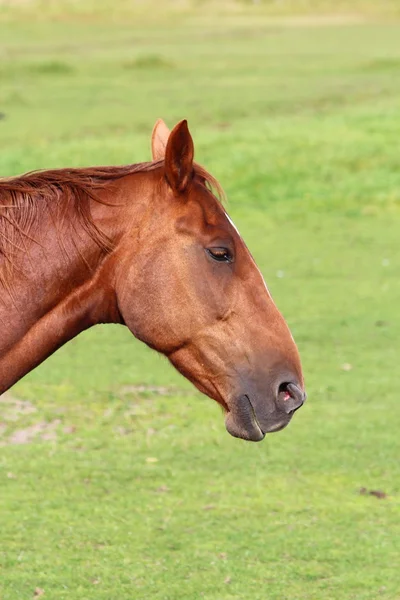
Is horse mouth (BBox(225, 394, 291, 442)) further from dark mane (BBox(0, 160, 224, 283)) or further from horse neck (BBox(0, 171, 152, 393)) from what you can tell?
dark mane (BBox(0, 160, 224, 283))

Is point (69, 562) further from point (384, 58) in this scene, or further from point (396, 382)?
point (384, 58)

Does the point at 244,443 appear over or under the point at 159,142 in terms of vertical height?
under

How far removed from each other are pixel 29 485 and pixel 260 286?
10.9ft

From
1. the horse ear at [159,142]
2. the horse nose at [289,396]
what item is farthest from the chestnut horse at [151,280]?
the horse ear at [159,142]

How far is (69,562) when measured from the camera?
219 inches

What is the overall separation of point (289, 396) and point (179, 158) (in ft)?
2.61

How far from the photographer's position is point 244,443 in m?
7.23

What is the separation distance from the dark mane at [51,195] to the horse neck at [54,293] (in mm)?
34

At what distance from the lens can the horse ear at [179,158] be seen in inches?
135

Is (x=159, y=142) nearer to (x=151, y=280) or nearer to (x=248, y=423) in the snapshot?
(x=151, y=280)

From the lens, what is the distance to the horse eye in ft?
11.7

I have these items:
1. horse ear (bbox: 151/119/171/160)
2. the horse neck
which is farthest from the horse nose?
horse ear (bbox: 151/119/171/160)

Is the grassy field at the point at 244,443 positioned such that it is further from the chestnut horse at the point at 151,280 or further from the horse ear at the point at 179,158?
the horse ear at the point at 179,158

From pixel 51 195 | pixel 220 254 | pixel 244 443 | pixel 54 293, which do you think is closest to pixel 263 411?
pixel 220 254
